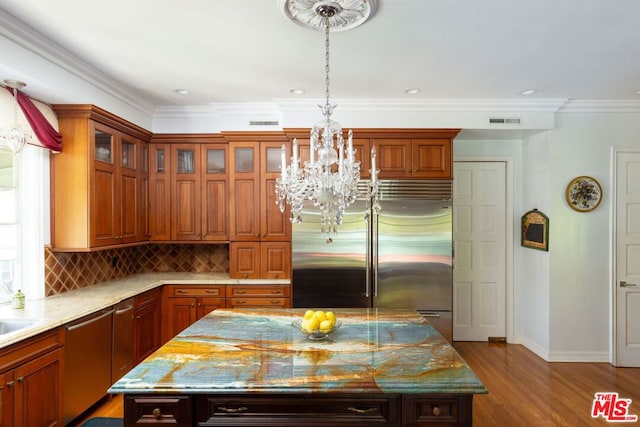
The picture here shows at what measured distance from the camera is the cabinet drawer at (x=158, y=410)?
1569mm

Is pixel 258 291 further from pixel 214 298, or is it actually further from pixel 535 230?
pixel 535 230

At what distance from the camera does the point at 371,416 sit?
161 cm

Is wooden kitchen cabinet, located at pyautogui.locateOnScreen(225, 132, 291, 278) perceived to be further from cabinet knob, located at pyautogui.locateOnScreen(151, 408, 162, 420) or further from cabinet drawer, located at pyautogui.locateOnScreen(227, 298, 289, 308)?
A: cabinet knob, located at pyautogui.locateOnScreen(151, 408, 162, 420)

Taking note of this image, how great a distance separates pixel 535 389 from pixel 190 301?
347 cm

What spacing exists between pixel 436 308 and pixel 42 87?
3.95m

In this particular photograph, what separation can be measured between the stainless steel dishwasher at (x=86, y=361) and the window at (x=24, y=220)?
2.27 feet

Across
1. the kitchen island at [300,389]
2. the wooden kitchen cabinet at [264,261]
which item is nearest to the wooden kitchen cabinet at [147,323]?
the wooden kitchen cabinet at [264,261]

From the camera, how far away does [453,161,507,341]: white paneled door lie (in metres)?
4.41

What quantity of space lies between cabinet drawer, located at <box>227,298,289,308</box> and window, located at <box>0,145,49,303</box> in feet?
5.42

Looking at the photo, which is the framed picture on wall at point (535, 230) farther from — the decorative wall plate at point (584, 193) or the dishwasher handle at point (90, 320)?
the dishwasher handle at point (90, 320)

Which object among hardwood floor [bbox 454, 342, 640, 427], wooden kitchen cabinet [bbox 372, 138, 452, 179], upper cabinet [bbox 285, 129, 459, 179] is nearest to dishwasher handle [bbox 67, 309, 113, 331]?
upper cabinet [bbox 285, 129, 459, 179]

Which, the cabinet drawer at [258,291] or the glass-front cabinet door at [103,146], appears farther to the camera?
the cabinet drawer at [258,291]

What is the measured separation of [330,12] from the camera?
2029mm

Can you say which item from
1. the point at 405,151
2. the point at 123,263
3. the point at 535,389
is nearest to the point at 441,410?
the point at 535,389
